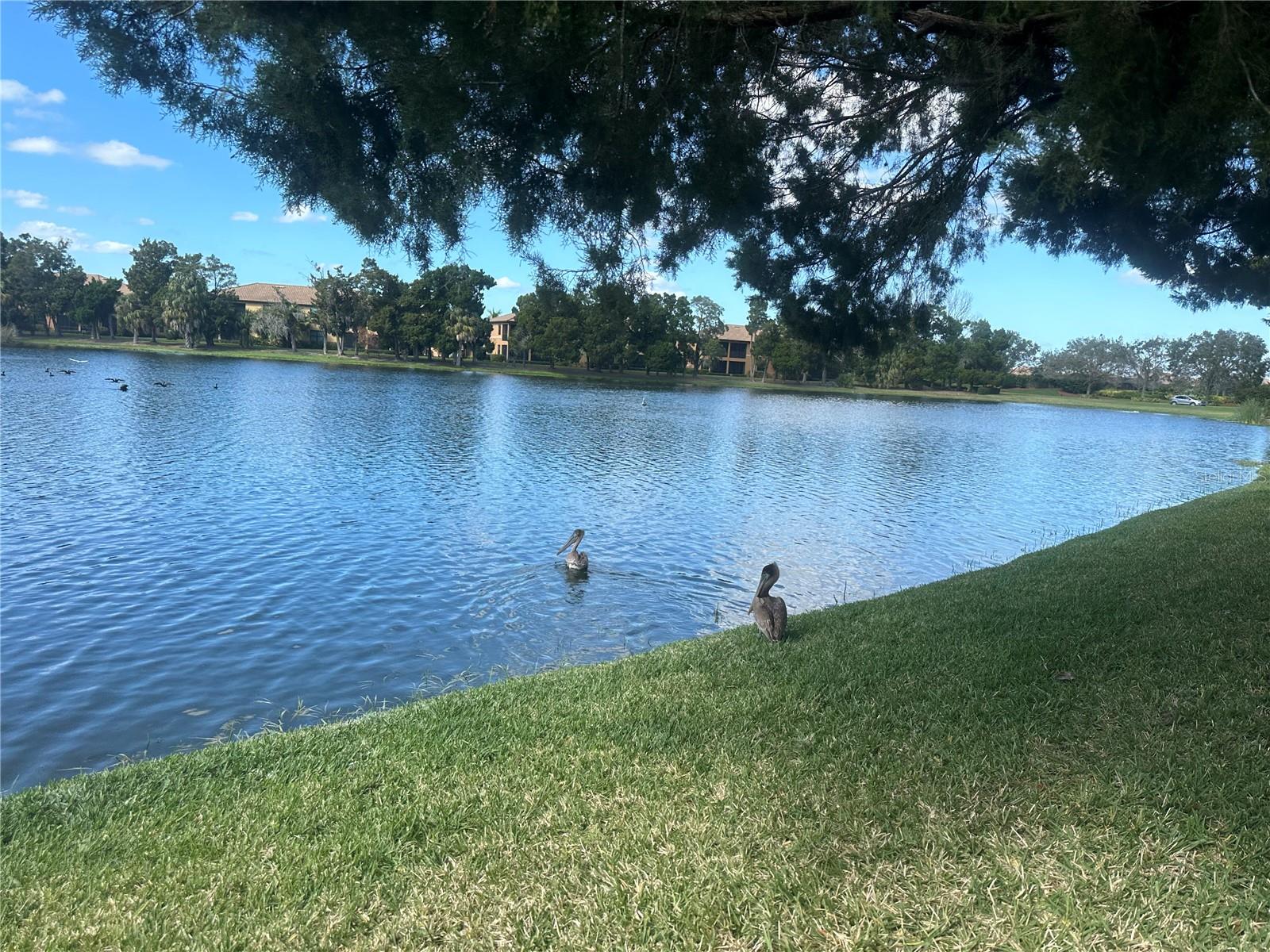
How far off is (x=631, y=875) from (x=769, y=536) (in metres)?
12.2

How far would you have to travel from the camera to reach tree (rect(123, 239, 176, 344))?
7744cm

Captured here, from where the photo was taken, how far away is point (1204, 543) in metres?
10.4

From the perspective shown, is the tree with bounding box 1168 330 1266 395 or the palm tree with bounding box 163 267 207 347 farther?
the tree with bounding box 1168 330 1266 395

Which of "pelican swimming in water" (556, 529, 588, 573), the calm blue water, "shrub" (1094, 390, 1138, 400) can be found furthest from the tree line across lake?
"pelican swimming in water" (556, 529, 588, 573)

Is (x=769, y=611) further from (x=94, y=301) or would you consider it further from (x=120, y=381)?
(x=94, y=301)

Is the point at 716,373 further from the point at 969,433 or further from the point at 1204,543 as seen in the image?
the point at 1204,543

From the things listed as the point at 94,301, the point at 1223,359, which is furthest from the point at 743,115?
the point at 1223,359

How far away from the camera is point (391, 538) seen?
44.4 ft

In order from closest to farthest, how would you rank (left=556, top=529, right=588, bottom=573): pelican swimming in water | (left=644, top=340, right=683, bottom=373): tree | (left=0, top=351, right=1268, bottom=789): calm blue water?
1. (left=0, top=351, right=1268, bottom=789): calm blue water
2. (left=556, top=529, right=588, bottom=573): pelican swimming in water
3. (left=644, top=340, right=683, bottom=373): tree

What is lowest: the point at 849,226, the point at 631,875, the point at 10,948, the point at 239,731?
the point at 239,731

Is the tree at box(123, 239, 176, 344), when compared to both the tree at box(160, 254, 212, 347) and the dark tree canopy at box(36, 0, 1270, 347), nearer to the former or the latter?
the tree at box(160, 254, 212, 347)

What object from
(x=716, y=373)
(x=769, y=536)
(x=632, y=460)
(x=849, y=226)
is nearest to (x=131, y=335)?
(x=716, y=373)

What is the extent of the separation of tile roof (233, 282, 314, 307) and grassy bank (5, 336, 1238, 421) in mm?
8425

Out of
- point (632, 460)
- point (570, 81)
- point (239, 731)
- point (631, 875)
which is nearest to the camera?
point (631, 875)
